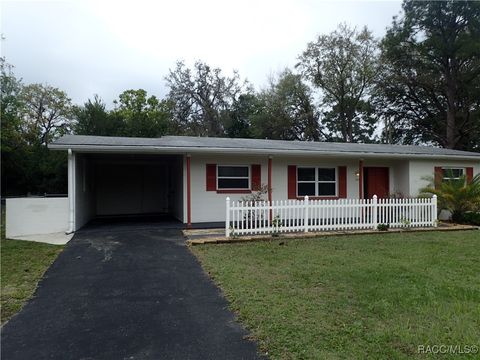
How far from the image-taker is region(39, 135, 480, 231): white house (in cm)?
1108

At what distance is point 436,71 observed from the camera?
89.2 ft

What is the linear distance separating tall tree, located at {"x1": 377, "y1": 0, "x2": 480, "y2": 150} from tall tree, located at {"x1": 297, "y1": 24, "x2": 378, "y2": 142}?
1.70 m

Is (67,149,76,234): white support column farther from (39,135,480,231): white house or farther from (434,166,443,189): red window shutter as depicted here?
(434,166,443,189): red window shutter

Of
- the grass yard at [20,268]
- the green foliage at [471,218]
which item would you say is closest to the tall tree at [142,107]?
the grass yard at [20,268]

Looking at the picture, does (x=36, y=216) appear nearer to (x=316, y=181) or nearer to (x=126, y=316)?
(x=126, y=316)

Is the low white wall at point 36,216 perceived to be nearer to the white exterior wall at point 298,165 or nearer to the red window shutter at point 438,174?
the white exterior wall at point 298,165

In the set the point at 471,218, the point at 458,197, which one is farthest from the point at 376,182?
the point at 471,218

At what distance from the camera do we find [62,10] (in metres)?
10.8

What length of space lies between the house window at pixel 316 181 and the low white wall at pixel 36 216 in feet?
27.1

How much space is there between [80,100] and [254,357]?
3850cm

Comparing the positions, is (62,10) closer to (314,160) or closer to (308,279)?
(314,160)

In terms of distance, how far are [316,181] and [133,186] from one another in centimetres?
830

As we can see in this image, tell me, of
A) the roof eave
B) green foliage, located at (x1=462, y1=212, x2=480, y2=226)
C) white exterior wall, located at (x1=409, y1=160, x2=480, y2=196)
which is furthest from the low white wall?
green foliage, located at (x1=462, y1=212, x2=480, y2=226)

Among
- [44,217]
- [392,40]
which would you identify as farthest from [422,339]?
[392,40]
